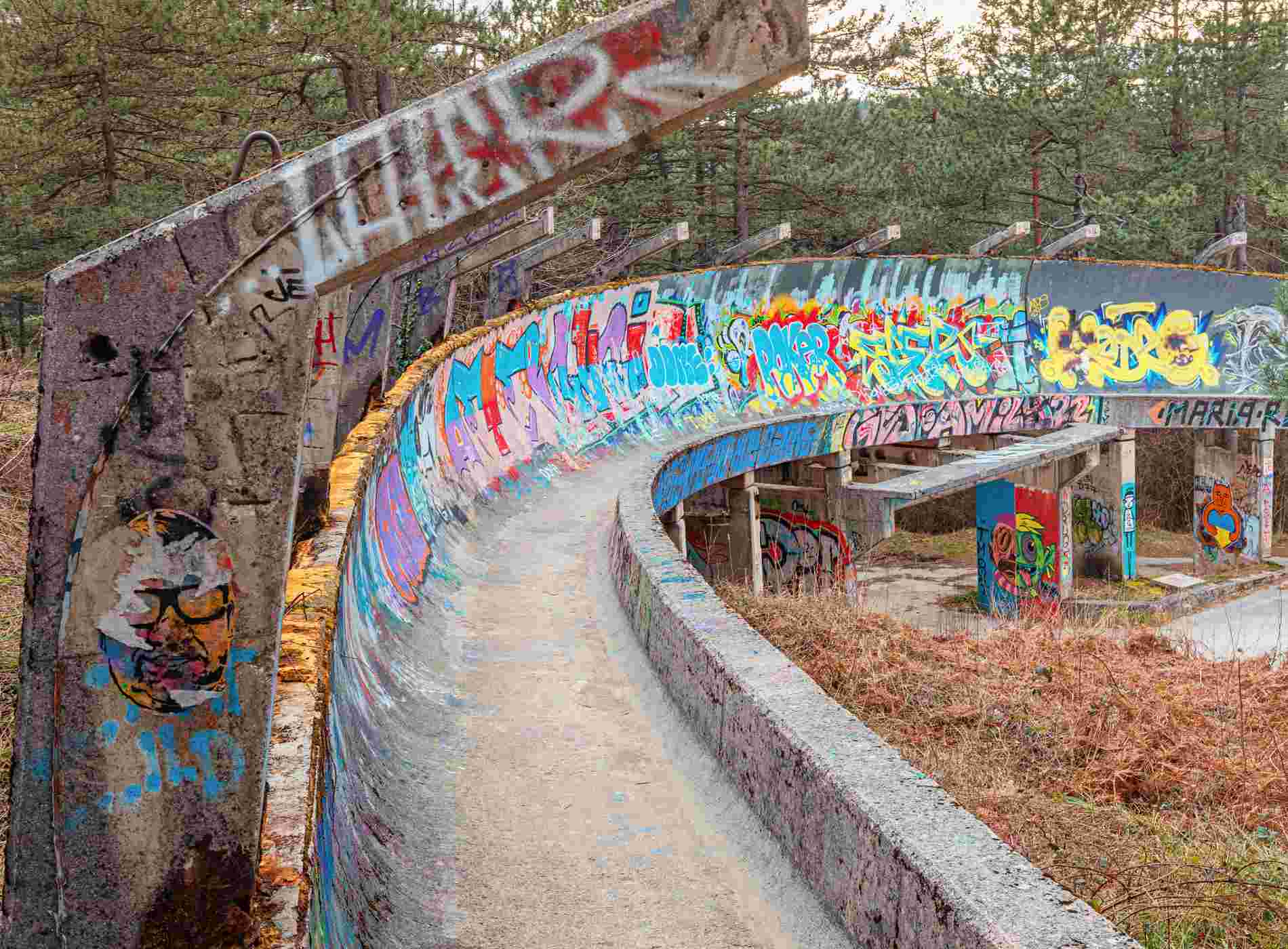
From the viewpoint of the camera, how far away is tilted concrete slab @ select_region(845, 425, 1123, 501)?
687 inches

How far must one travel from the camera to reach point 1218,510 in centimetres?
2848

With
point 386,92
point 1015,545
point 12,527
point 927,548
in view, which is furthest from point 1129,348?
point 12,527

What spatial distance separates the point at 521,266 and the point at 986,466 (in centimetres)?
795

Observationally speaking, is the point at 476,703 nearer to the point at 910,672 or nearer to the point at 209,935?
the point at 910,672

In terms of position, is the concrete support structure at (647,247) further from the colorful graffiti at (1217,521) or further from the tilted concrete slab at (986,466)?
the colorful graffiti at (1217,521)

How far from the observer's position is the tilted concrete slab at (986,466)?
17438 millimetres

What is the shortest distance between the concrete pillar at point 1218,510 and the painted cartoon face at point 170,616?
28.3 meters

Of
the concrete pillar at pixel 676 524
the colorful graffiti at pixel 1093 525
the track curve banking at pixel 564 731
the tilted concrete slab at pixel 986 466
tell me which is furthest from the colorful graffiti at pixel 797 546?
the colorful graffiti at pixel 1093 525

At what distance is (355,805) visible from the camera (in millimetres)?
4168

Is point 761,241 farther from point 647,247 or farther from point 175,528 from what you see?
point 175,528

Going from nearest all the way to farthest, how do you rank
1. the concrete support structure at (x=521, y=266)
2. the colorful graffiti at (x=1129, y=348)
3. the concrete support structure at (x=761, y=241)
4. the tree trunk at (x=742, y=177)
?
the concrete support structure at (x=521, y=266) → the concrete support structure at (x=761, y=241) → the colorful graffiti at (x=1129, y=348) → the tree trunk at (x=742, y=177)

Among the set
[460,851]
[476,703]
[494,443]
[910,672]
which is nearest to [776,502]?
[494,443]

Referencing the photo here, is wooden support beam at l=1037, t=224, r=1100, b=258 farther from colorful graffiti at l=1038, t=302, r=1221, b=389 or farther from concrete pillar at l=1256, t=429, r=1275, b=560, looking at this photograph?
concrete pillar at l=1256, t=429, r=1275, b=560

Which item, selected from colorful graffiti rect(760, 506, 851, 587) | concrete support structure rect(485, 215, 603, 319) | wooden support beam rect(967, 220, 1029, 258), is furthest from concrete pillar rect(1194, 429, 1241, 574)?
concrete support structure rect(485, 215, 603, 319)
